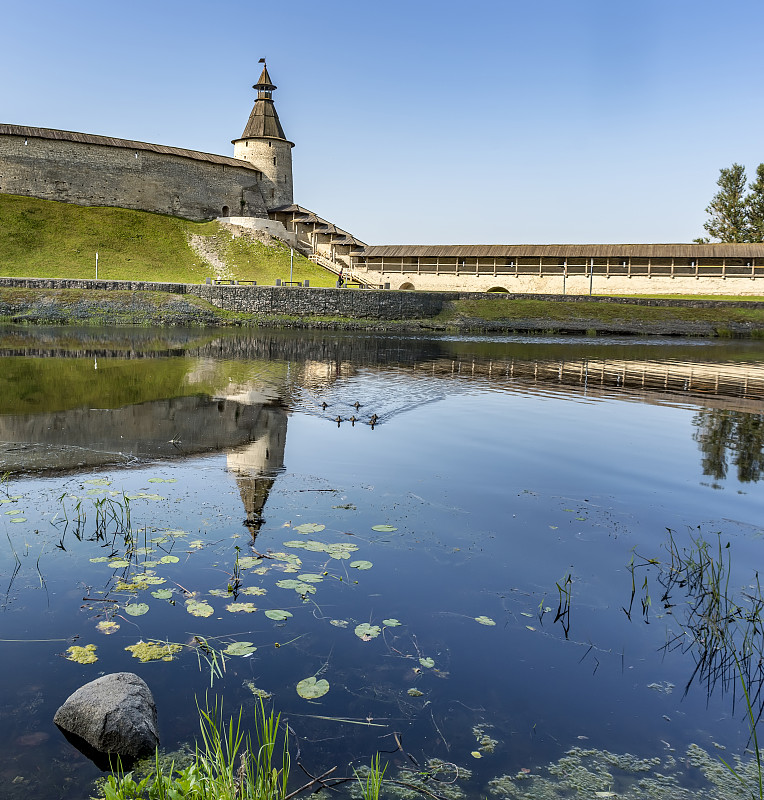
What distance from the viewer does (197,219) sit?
53938 mm

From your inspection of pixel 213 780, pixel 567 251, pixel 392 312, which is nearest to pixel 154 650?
pixel 213 780

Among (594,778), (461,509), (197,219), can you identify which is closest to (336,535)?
(461,509)

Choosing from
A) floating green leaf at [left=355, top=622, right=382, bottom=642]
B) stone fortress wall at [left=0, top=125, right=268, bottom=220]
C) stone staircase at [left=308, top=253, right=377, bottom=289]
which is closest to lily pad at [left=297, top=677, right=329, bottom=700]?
floating green leaf at [left=355, top=622, right=382, bottom=642]

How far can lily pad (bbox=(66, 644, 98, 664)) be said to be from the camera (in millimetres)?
3953

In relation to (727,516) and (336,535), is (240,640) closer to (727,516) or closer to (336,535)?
(336,535)

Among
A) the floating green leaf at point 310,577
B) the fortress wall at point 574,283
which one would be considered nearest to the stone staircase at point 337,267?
the fortress wall at point 574,283

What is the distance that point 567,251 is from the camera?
164 ft

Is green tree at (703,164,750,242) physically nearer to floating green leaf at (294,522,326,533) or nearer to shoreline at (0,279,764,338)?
shoreline at (0,279,764,338)

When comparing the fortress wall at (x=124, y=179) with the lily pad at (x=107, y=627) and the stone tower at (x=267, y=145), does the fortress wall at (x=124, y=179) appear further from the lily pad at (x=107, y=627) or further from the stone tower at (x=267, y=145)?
the lily pad at (x=107, y=627)

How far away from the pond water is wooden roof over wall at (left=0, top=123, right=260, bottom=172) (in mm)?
42505

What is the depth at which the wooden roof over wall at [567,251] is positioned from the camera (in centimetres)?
4706

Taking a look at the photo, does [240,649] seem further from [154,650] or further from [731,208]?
[731,208]

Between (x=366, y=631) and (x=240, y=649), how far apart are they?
77 centimetres

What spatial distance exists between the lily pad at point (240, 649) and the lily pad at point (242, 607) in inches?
15.6
